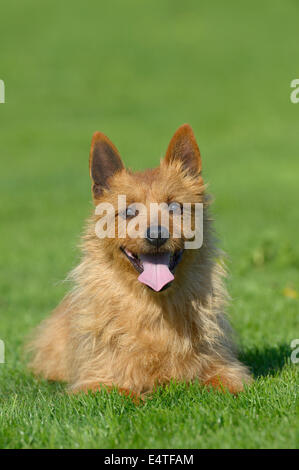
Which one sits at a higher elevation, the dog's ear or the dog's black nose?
the dog's ear

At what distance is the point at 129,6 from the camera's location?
157 feet

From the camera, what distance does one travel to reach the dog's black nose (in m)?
4.43

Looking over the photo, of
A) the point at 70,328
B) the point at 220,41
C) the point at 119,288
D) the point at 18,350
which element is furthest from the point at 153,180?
the point at 220,41

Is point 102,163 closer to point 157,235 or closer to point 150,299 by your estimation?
point 157,235

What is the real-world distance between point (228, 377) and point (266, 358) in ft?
3.71

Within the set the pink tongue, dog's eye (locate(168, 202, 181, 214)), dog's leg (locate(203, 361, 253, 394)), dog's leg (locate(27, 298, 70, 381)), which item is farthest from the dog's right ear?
dog's leg (locate(203, 361, 253, 394))

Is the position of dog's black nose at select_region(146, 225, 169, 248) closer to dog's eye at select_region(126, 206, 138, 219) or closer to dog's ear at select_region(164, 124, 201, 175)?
dog's eye at select_region(126, 206, 138, 219)

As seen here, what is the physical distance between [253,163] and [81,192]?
746 centimetres

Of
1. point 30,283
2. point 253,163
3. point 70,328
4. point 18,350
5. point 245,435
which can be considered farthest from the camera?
point 253,163

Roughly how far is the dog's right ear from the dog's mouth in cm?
66

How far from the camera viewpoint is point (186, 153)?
5.08m

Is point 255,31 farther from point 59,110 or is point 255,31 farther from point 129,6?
point 59,110

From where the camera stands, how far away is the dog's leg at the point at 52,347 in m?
5.97

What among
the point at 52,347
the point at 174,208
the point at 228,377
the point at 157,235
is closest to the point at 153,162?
Answer: the point at 52,347
